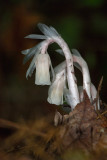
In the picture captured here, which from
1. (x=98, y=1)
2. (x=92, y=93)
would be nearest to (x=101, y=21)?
(x=98, y=1)

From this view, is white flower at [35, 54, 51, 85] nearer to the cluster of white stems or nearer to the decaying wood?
the cluster of white stems

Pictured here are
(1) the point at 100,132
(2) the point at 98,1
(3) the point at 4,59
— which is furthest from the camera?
(3) the point at 4,59

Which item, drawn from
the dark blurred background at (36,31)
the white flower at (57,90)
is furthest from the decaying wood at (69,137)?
the dark blurred background at (36,31)

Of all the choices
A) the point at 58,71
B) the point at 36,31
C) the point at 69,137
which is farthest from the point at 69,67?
the point at 36,31

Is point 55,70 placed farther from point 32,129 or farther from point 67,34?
point 67,34

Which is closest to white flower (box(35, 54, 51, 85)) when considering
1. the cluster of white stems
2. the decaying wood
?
the cluster of white stems

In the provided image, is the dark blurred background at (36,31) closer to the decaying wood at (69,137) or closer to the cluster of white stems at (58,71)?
the cluster of white stems at (58,71)
